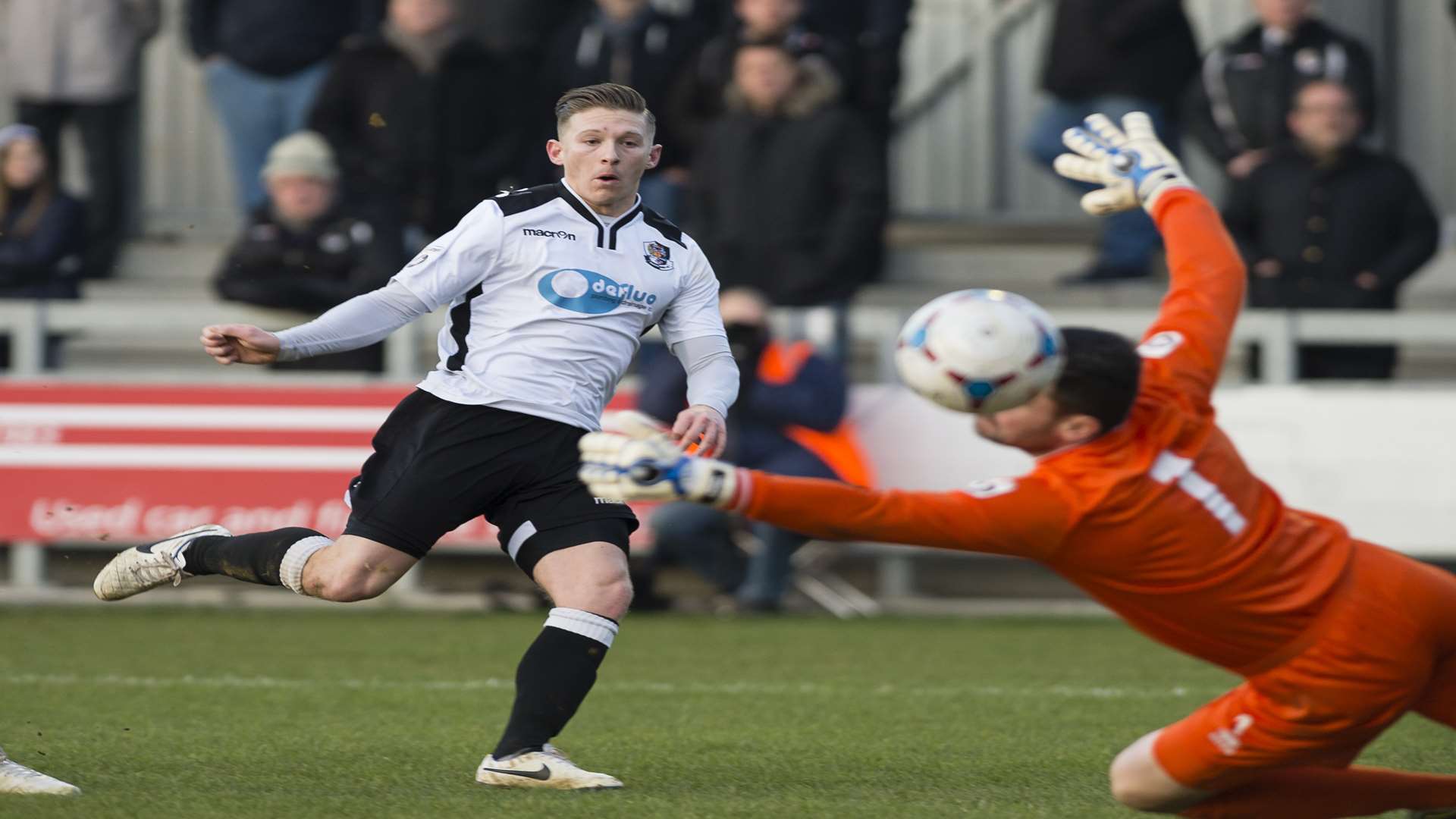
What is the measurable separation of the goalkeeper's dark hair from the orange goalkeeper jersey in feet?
0.21

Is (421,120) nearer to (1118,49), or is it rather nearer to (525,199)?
(1118,49)

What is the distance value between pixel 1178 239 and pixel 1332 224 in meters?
6.16

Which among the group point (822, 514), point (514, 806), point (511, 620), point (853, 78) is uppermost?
point (853, 78)

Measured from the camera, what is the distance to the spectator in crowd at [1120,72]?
11.2m

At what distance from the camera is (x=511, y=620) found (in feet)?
32.2

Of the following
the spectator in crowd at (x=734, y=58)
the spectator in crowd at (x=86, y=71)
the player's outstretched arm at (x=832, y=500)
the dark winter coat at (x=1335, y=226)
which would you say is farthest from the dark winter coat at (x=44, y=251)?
the player's outstretched arm at (x=832, y=500)

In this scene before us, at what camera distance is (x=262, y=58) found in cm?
1160

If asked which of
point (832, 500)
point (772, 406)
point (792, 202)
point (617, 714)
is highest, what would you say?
point (792, 202)

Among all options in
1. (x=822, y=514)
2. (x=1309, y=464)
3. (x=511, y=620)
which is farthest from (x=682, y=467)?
(x=1309, y=464)

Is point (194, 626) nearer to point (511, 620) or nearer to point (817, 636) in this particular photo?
point (511, 620)

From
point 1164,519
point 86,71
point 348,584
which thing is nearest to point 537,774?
point 348,584

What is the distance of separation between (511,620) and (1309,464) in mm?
3962

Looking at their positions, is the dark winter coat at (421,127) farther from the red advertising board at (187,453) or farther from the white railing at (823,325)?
the red advertising board at (187,453)

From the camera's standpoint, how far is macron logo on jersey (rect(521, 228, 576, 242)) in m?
5.37
